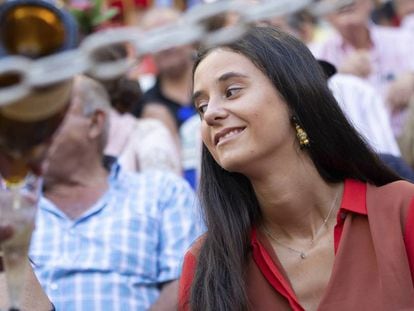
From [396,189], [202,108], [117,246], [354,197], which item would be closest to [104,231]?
[117,246]

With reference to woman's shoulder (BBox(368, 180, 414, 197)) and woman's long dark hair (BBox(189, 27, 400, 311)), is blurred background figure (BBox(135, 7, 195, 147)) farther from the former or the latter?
woman's shoulder (BBox(368, 180, 414, 197))

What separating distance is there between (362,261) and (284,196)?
0.30 metres

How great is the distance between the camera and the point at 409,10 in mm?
6199

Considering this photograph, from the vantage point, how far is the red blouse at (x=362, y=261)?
2.49 m

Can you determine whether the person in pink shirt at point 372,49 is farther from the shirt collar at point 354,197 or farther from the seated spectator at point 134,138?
the shirt collar at point 354,197

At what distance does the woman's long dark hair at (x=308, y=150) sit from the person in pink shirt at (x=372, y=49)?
242 cm

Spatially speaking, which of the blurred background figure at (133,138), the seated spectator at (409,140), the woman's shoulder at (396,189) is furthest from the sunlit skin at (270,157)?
the seated spectator at (409,140)

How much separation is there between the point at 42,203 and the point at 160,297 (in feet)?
2.01

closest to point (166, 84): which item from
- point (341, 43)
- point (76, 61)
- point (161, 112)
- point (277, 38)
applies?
point (161, 112)

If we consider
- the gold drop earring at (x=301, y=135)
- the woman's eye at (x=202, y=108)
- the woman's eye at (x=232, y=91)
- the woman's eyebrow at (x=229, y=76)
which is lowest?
the gold drop earring at (x=301, y=135)

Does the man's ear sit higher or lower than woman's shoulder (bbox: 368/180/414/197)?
lower

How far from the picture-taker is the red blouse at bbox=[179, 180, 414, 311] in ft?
8.16

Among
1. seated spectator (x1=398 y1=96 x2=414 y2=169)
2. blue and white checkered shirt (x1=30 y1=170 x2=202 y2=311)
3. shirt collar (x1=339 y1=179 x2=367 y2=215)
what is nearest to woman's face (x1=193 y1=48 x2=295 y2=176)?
shirt collar (x1=339 y1=179 x2=367 y2=215)

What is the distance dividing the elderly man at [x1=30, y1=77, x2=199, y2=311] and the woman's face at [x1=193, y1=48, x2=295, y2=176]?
0.80 m
